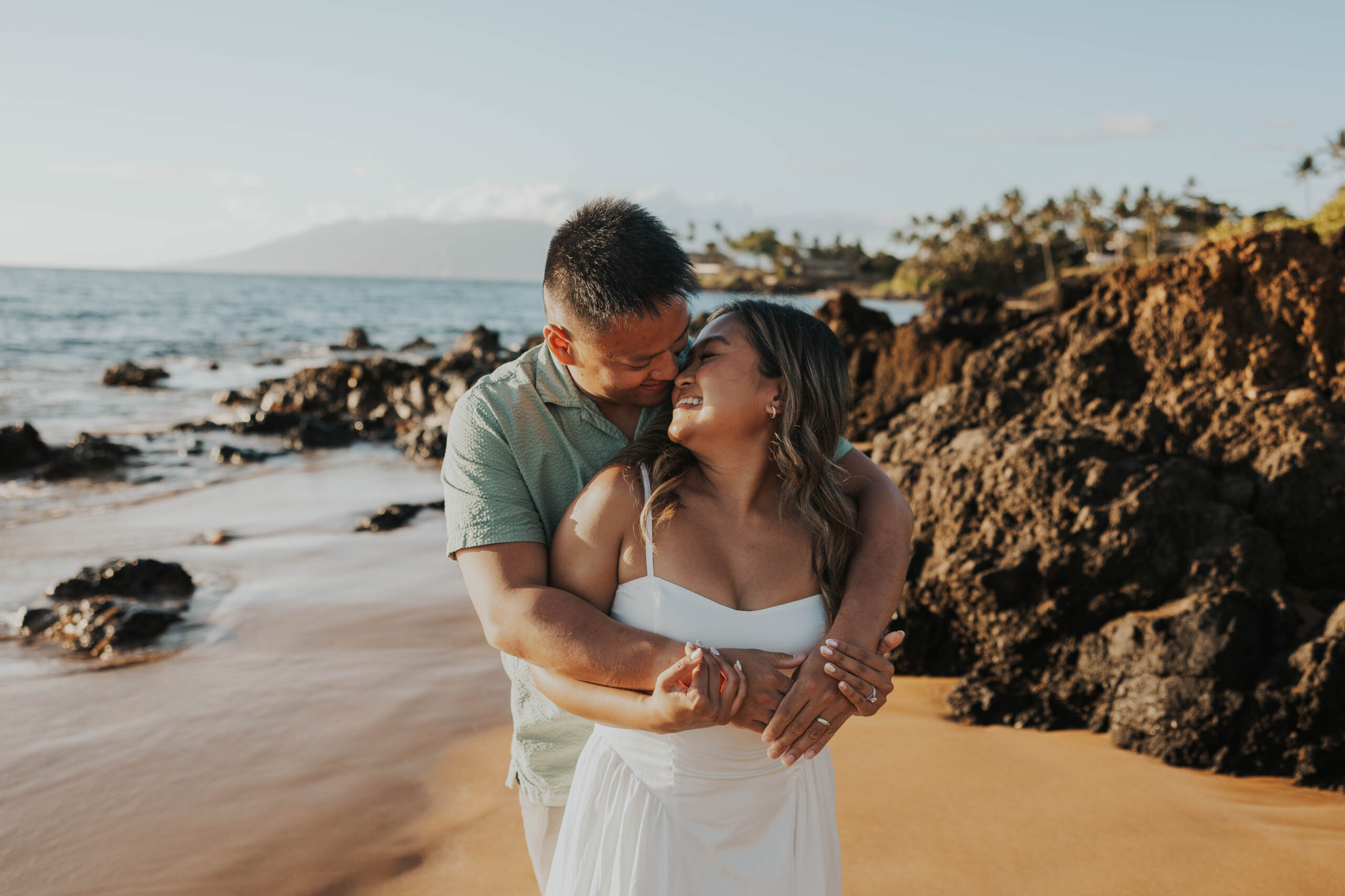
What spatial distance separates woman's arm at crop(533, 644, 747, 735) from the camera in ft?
6.34

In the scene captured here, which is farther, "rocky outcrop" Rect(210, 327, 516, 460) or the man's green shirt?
"rocky outcrop" Rect(210, 327, 516, 460)

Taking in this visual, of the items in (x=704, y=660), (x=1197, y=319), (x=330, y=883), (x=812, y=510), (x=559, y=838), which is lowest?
(x=330, y=883)

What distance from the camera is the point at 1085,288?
8.72 metres

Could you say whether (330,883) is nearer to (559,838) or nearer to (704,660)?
(559,838)

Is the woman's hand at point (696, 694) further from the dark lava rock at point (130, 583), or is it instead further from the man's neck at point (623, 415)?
the dark lava rock at point (130, 583)

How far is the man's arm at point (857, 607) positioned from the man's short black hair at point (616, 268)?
67cm

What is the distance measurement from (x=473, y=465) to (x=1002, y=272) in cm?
8618

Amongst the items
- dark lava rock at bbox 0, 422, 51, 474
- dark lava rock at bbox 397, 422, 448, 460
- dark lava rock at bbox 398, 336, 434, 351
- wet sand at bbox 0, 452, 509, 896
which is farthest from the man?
dark lava rock at bbox 398, 336, 434, 351

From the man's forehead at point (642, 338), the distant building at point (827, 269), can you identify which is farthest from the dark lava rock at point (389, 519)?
the distant building at point (827, 269)

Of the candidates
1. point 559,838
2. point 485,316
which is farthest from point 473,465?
point 485,316

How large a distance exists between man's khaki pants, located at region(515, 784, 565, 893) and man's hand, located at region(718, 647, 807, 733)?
0.91 metres

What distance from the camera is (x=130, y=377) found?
22359mm

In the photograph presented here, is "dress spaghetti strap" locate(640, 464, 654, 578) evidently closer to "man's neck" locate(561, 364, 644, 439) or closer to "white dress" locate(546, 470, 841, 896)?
"white dress" locate(546, 470, 841, 896)

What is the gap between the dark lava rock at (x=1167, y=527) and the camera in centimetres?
400
